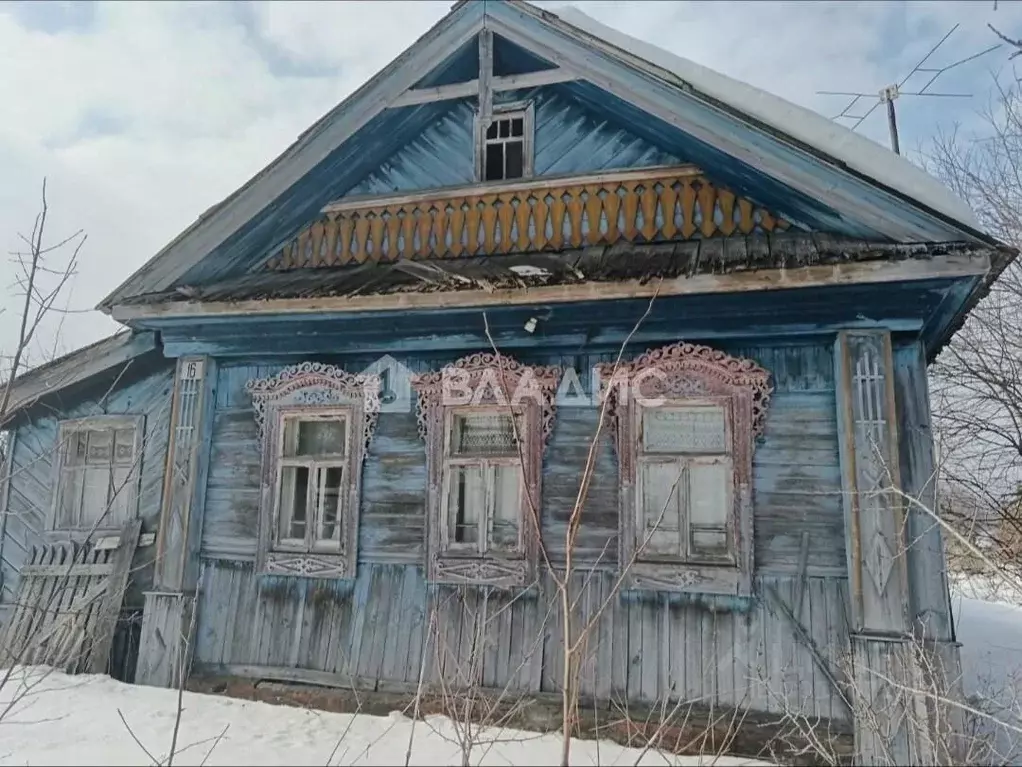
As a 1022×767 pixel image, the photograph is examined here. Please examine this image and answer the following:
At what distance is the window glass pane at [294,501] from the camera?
21.1ft

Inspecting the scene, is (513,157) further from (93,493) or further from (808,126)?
(93,493)

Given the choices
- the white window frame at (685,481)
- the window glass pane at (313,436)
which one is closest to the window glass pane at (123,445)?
the window glass pane at (313,436)

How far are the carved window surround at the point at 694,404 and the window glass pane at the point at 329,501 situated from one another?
2302 millimetres

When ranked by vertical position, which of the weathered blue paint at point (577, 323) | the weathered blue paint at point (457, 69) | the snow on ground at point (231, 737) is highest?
the weathered blue paint at point (457, 69)

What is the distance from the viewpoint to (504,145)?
22.4 feet

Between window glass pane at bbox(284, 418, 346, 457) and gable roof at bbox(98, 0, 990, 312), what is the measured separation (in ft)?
5.54

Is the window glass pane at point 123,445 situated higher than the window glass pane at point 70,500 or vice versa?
the window glass pane at point 123,445

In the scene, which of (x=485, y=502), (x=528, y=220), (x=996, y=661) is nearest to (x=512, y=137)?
(x=528, y=220)

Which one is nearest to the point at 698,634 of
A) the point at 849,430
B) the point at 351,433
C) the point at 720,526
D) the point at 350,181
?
the point at 720,526

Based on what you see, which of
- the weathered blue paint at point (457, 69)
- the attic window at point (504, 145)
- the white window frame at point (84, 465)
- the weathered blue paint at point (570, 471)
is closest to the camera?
the weathered blue paint at point (570, 471)

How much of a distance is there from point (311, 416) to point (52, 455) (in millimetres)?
3306

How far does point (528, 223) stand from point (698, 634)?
3.44 metres

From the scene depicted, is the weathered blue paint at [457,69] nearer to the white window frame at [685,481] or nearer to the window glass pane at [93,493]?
the white window frame at [685,481]

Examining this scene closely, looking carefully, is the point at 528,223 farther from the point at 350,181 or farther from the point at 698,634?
the point at 698,634
